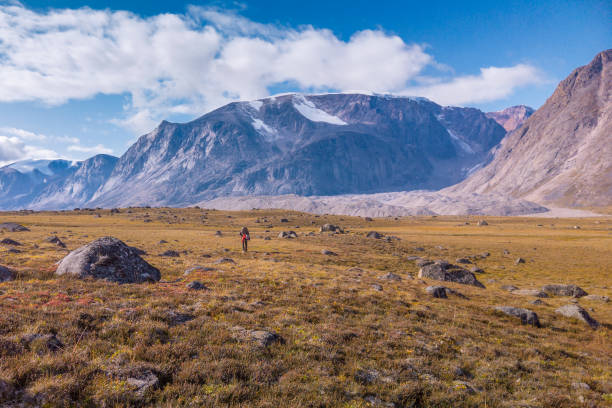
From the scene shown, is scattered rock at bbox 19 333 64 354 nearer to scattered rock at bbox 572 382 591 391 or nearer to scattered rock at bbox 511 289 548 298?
scattered rock at bbox 572 382 591 391

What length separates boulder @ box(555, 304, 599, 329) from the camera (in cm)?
2069

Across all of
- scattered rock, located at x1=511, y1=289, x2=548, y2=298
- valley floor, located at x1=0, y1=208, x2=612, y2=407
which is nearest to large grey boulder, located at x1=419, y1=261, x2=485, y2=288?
scattered rock, located at x1=511, y1=289, x2=548, y2=298

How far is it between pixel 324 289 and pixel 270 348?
10.6 m

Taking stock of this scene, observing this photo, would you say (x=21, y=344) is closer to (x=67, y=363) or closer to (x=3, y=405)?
(x=67, y=363)

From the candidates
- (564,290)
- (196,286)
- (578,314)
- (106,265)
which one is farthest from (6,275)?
(564,290)

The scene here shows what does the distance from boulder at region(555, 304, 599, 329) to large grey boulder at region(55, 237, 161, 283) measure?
95.2ft

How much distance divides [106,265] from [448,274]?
32651 millimetres

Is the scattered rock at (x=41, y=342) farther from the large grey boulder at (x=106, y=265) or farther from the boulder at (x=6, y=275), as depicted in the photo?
the boulder at (x=6, y=275)

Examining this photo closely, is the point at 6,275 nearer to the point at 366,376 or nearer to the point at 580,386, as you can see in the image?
the point at 366,376

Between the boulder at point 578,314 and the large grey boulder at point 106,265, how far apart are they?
2901 cm

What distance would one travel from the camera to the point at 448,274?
34.5m

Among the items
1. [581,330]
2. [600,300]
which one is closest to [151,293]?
[581,330]

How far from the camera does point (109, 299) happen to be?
14469 millimetres

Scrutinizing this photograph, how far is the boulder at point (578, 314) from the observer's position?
20.7 m
